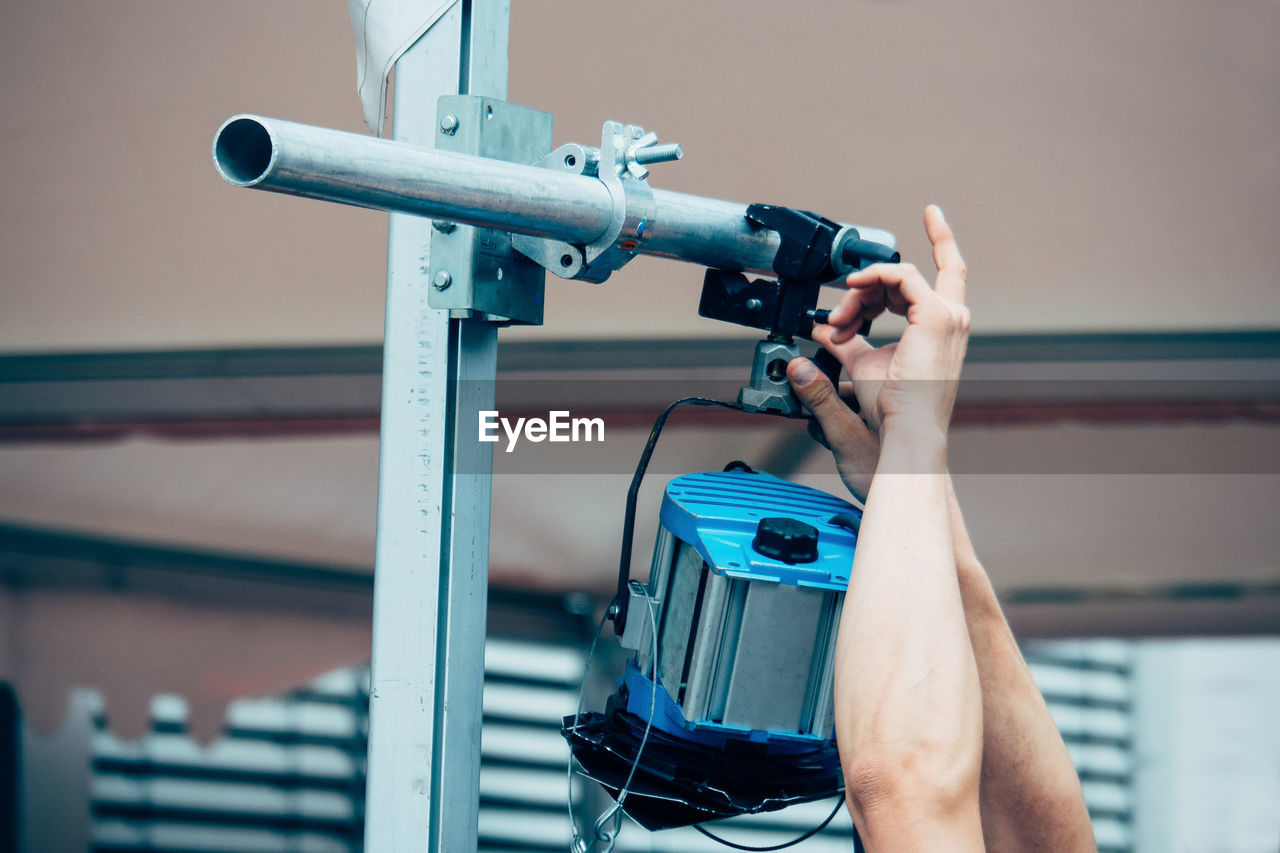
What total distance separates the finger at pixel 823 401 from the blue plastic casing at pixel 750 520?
0.05 m

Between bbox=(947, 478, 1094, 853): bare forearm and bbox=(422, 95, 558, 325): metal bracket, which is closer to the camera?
bbox=(422, 95, 558, 325): metal bracket

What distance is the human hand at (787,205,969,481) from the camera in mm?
694

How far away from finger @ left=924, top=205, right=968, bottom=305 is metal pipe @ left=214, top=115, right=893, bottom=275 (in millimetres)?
204

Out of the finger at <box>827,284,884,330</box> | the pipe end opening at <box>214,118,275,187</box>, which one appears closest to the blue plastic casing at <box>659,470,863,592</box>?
the finger at <box>827,284,884,330</box>

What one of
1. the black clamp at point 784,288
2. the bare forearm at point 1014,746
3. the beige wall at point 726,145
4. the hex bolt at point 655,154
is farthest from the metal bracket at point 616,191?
the beige wall at point 726,145

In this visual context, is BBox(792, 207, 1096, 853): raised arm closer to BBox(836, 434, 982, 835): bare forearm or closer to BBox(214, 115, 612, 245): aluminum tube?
BBox(836, 434, 982, 835): bare forearm

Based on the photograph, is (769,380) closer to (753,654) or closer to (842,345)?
(842,345)

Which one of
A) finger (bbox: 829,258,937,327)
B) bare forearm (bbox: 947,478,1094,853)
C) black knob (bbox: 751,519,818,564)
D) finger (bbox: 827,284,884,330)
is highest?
finger (bbox: 829,258,937,327)

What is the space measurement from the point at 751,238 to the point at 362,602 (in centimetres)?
172

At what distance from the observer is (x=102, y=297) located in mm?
2002

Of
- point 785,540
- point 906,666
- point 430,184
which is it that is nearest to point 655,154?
point 430,184

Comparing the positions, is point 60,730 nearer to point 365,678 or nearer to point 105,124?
point 365,678

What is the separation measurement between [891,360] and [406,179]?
1.25ft

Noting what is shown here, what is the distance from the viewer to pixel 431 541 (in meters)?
0.65
